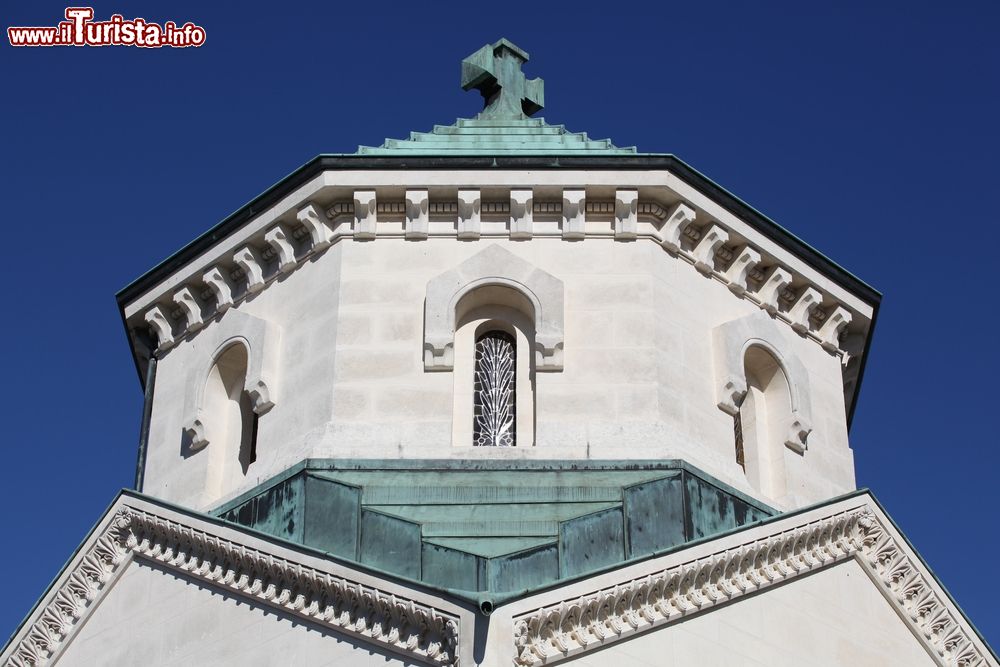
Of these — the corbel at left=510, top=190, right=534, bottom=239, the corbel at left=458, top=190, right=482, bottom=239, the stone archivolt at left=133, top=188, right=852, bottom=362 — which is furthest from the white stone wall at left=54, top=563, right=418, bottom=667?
the corbel at left=510, top=190, right=534, bottom=239

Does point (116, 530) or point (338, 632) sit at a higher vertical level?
point (116, 530)

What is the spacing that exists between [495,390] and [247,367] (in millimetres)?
3171

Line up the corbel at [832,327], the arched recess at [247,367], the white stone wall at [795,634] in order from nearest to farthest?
the white stone wall at [795,634]
the arched recess at [247,367]
the corbel at [832,327]

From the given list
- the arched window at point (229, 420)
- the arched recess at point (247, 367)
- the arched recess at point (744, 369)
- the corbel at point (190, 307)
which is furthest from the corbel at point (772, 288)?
the corbel at point (190, 307)

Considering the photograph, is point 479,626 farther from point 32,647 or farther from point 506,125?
point 506,125

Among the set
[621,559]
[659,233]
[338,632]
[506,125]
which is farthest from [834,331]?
[338,632]

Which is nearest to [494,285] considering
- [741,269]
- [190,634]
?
[741,269]

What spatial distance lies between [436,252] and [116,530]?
508 cm

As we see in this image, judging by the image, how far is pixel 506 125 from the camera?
29.3 m

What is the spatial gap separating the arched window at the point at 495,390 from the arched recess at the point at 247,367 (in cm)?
247

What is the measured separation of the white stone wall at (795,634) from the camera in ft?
72.6

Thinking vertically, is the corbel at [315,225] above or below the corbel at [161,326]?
above

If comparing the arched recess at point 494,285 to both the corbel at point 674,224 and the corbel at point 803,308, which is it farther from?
the corbel at point 803,308

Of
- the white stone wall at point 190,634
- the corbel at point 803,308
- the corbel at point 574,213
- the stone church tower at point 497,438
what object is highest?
the corbel at point 574,213
